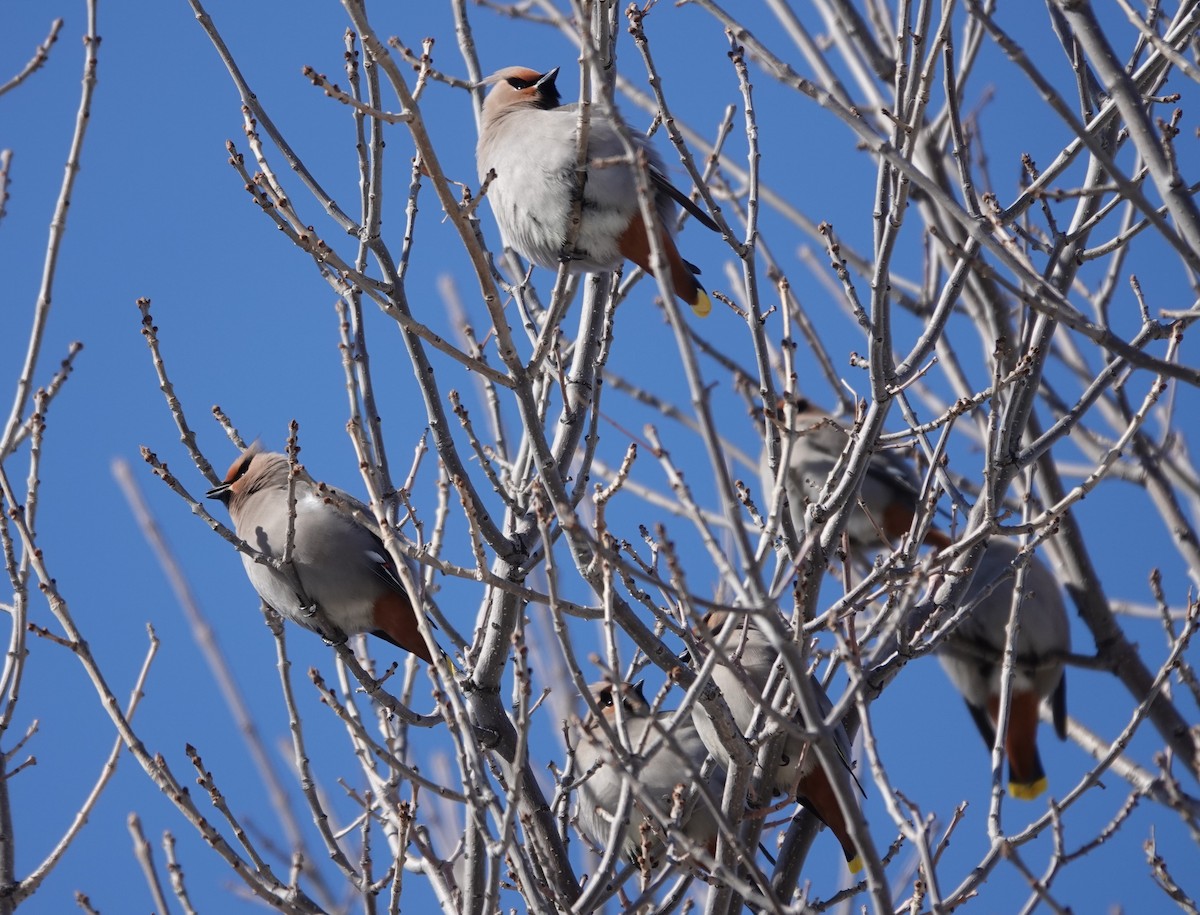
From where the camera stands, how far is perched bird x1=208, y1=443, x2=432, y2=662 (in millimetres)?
4379

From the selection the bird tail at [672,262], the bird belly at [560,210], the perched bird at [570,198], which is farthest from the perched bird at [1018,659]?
the bird belly at [560,210]

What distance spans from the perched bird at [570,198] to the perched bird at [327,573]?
95 centimetres

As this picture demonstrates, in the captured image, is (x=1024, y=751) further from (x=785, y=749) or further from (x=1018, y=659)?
(x=785, y=749)

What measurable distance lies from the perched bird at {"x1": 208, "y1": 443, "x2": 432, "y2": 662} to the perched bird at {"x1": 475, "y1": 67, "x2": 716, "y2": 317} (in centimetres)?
95

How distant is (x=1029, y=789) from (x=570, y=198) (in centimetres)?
368

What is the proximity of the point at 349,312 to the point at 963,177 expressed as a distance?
161cm

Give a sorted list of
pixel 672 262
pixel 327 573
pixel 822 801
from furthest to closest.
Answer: pixel 327 573 → pixel 672 262 → pixel 822 801

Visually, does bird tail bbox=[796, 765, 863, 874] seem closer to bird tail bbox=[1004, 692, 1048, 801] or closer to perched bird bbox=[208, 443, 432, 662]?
perched bird bbox=[208, 443, 432, 662]

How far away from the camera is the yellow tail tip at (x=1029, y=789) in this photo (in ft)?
20.6

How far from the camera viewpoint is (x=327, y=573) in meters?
4.44

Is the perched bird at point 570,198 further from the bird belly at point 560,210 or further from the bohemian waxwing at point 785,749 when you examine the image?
the bohemian waxwing at point 785,749

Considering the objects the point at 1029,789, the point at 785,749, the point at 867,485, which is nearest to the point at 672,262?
the point at 785,749

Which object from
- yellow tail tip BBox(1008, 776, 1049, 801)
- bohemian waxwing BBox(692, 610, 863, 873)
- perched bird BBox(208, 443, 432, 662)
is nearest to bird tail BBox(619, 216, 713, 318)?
bohemian waxwing BBox(692, 610, 863, 873)

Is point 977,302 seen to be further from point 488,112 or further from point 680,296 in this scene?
point 488,112
